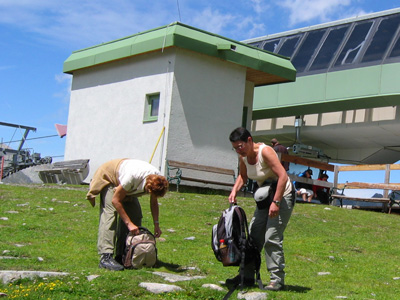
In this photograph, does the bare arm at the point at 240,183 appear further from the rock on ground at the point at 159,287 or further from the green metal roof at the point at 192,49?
the green metal roof at the point at 192,49

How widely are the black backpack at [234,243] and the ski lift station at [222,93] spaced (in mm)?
12599

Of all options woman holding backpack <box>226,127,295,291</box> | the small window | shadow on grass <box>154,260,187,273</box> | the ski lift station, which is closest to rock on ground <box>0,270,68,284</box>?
shadow on grass <box>154,260,187,273</box>

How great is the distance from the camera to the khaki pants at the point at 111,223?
793 cm

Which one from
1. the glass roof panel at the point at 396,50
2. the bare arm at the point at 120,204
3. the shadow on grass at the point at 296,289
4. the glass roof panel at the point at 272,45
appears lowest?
the shadow on grass at the point at 296,289

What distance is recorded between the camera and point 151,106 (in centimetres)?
2094

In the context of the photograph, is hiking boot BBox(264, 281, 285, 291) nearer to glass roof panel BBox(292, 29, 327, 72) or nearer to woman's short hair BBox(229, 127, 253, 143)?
woman's short hair BBox(229, 127, 253, 143)

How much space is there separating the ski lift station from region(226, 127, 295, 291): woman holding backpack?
1251 cm

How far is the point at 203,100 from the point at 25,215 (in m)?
9.65

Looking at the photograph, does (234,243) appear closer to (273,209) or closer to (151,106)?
(273,209)

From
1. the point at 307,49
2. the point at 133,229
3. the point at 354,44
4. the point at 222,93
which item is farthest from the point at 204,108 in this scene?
the point at 133,229

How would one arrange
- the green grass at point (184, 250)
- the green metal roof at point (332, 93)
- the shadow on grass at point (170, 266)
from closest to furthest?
the green grass at point (184, 250) < the shadow on grass at point (170, 266) < the green metal roof at point (332, 93)

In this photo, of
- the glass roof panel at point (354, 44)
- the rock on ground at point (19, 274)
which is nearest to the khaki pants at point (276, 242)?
the rock on ground at point (19, 274)

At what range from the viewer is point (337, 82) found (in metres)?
26.6

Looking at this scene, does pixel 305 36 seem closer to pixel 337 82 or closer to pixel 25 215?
pixel 337 82
